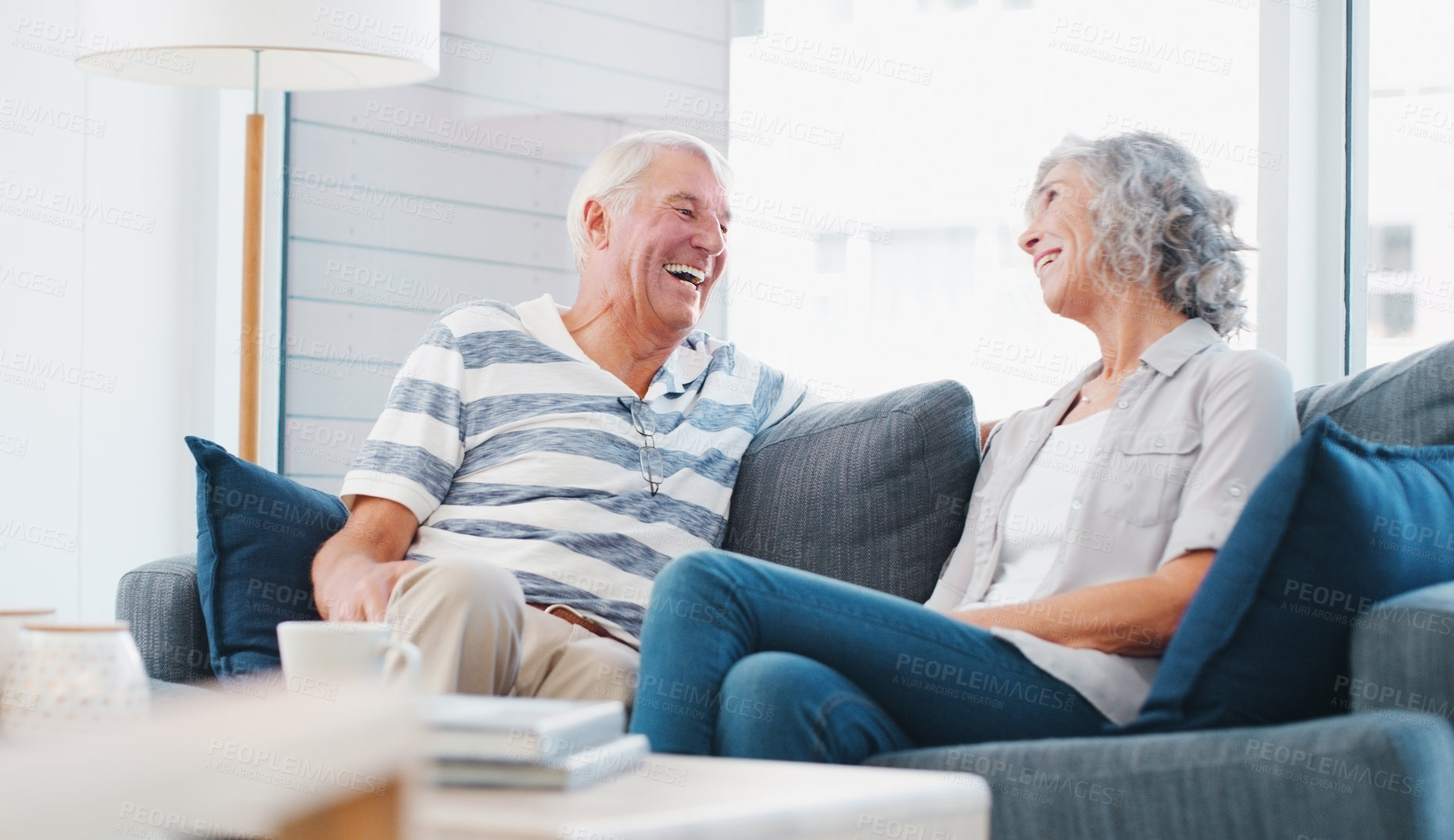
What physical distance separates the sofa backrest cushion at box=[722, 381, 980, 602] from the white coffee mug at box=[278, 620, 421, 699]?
1103 millimetres

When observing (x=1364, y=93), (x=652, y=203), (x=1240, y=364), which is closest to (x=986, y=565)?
(x=1240, y=364)

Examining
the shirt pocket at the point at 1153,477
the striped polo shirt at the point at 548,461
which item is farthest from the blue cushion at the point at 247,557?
the shirt pocket at the point at 1153,477

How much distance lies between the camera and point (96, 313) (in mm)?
3225

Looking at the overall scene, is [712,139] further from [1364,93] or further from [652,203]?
[1364,93]

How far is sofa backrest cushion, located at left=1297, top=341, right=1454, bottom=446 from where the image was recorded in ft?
5.51

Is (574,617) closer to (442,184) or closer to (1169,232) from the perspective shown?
(1169,232)

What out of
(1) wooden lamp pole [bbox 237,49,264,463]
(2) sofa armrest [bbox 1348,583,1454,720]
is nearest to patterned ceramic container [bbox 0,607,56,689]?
(2) sofa armrest [bbox 1348,583,1454,720]

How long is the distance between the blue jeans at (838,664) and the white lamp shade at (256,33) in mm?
1620

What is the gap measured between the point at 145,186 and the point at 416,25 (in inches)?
38.7

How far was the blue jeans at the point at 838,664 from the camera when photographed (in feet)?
4.82

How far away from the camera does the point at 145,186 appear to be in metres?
3.37

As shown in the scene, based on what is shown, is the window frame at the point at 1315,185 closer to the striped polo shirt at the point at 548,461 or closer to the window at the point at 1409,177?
the window at the point at 1409,177

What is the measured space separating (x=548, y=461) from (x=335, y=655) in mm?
1090

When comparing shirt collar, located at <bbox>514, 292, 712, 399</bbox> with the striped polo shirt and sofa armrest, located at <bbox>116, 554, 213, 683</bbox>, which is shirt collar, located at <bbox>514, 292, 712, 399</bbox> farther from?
sofa armrest, located at <bbox>116, 554, 213, 683</bbox>
